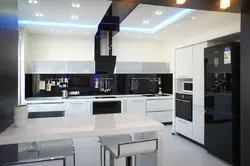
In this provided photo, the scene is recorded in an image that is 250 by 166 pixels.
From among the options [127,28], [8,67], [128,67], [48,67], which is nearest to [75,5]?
[8,67]

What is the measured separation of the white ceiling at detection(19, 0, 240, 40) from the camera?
3.29 meters

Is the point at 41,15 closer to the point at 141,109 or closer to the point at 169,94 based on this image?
the point at 141,109

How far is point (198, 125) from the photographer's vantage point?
4.04 m

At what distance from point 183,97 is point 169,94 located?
69.3 inches

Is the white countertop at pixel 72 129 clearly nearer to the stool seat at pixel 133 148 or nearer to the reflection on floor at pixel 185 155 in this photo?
the stool seat at pixel 133 148

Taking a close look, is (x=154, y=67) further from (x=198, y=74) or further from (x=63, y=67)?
(x=63, y=67)

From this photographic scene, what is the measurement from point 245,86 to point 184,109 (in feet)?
5.95

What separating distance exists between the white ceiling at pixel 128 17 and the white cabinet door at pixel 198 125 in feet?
5.93

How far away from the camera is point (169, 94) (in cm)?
631

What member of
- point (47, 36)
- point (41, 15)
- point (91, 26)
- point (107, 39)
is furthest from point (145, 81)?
point (41, 15)

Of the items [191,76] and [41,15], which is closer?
[41,15]

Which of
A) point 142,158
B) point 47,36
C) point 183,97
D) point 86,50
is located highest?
point 47,36

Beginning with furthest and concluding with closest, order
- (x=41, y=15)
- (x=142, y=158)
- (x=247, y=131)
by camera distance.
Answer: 1. (x=41, y=15)
2. (x=247, y=131)
3. (x=142, y=158)

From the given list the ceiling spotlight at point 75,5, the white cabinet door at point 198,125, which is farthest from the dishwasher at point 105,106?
the ceiling spotlight at point 75,5
